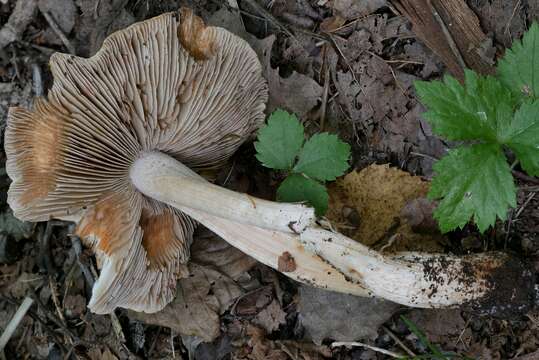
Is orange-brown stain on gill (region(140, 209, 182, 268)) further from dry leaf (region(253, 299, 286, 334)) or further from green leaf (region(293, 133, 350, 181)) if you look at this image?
green leaf (region(293, 133, 350, 181))

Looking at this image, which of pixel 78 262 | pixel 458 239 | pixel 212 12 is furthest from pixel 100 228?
pixel 458 239

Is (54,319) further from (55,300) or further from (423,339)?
(423,339)

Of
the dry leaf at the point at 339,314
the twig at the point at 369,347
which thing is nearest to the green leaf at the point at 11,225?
the dry leaf at the point at 339,314

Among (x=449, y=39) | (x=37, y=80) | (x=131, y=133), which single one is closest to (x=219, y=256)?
(x=131, y=133)

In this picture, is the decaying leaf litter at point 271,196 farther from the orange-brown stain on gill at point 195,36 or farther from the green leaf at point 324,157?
the orange-brown stain on gill at point 195,36

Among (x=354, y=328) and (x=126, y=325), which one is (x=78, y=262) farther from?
(x=354, y=328)

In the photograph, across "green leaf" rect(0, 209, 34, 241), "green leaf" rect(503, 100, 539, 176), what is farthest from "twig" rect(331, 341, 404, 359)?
"green leaf" rect(0, 209, 34, 241)

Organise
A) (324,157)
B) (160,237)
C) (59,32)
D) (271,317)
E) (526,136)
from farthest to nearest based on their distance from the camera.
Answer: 1. (59,32)
2. (271,317)
3. (160,237)
4. (324,157)
5. (526,136)
